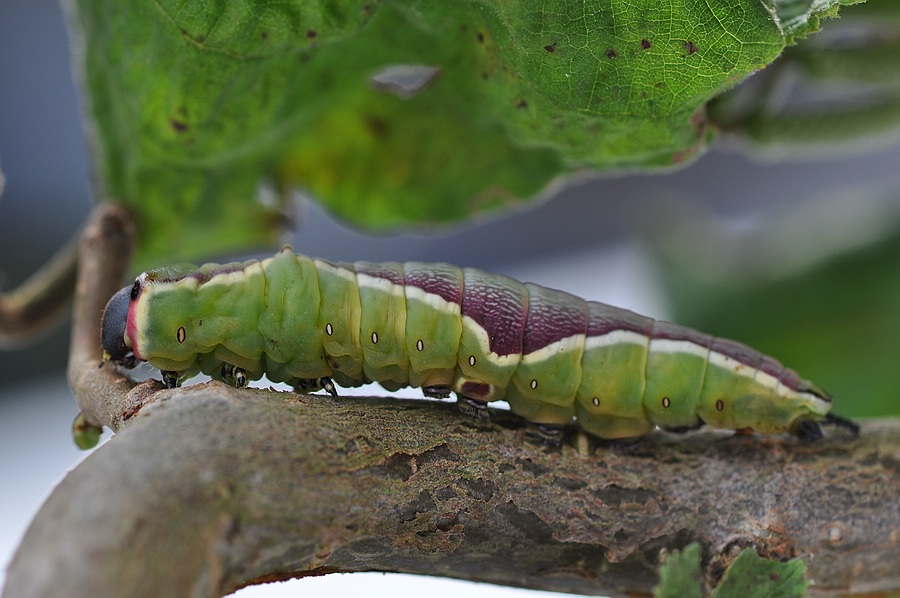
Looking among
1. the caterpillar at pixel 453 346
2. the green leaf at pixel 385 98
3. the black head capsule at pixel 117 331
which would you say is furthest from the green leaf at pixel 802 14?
the black head capsule at pixel 117 331

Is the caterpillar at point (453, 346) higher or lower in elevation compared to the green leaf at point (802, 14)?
lower

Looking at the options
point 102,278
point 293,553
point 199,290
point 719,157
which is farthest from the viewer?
point 719,157

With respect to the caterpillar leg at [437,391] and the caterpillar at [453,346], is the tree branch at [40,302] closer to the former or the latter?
the caterpillar at [453,346]

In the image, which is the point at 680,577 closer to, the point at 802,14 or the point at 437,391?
the point at 437,391

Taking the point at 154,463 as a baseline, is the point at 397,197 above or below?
above

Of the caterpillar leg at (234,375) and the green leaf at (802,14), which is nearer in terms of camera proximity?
the green leaf at (802,14)

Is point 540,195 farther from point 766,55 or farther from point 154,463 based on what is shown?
point 154,463

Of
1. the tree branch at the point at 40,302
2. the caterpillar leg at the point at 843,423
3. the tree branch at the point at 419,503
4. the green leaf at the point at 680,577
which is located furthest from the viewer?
the tree branch at the point at 40,302

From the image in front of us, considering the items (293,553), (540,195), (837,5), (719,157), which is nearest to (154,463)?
(293,553)
